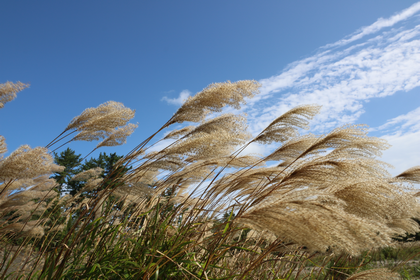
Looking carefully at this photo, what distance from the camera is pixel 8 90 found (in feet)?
7.88

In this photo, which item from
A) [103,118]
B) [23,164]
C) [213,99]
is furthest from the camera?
[103,118]

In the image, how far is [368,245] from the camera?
4.01 ft

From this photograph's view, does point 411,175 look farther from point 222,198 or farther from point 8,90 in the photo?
point 8,90

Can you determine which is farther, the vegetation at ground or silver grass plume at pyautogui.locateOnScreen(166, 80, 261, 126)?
silver grass plume at pyautogui.locateOnScreen(166, 80, 261, 126)

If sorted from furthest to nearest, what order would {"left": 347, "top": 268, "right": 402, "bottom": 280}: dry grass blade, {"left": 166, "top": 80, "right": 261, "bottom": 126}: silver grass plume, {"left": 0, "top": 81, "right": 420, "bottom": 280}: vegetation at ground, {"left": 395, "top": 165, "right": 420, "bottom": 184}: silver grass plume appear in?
{"left": 395, "top": 165, "right": 420, "bottom": 184}: silver grass plume < {"left": 166, "top": 80, "right": 261, "bottom": 126}: silver grass plume < {"left": 347, "top": 268, "right": 402, "bottom": 280}: dry grass blade < {"left": 0, "top": 81, "right": 420, "bottom": 280}: vegetation at ground

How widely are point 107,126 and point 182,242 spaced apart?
→ 4.23ft

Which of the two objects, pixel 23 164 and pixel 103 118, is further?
pixel 103 118

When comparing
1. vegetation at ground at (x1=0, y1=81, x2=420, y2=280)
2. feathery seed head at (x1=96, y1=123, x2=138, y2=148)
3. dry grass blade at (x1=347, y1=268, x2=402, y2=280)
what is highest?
feathery seed head at (x1=96, y1=123, x2=138, y2=148)

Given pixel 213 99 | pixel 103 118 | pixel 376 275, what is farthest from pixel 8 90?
pixel 376 275

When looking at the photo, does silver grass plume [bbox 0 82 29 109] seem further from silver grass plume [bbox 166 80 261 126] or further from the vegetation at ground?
silver grass plume [bbox 166 80 261 126]

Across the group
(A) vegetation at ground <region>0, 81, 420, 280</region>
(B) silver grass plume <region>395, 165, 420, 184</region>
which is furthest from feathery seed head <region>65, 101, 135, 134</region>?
(B) silver grass plume <region>395, 165, 420, 184</region>

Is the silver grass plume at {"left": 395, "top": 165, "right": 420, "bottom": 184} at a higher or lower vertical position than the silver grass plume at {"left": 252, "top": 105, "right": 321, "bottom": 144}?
lower

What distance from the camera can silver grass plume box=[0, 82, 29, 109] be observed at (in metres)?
2.39

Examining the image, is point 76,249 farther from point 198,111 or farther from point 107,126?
point 198,111
